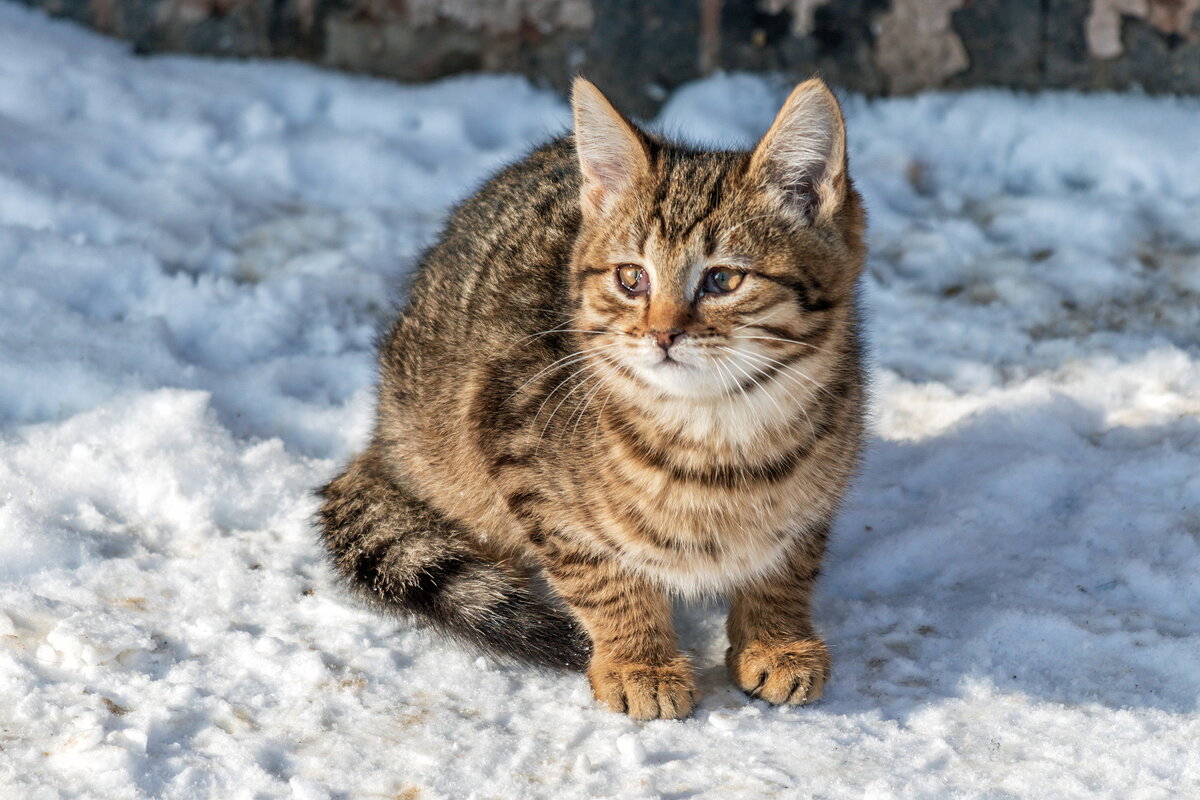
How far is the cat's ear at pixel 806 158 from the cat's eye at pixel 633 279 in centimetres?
32

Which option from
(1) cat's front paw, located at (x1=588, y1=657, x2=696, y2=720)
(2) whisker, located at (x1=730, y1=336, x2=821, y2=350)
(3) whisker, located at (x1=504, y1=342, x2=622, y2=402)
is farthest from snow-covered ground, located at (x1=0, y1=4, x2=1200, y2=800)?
(2) whisker, located at (x1=730, y1=336, x2=821, y2=350)

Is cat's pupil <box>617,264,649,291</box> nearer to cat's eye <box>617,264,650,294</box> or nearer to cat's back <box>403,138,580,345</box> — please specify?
cat's eye <box>617,264,650,294</box>

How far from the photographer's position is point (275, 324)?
409cm

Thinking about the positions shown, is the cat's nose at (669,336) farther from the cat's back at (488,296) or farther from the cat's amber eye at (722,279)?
the cat's back at (488,296)

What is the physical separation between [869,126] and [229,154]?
8.63 ft

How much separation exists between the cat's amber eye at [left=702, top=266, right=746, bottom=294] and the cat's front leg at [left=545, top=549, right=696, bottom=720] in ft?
2.10

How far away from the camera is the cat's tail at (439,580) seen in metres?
2.72

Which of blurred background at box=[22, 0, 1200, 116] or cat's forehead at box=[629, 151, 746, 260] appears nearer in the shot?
cat's forehead at box=[629, 151, 746, 260]

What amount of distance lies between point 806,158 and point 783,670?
1067mm

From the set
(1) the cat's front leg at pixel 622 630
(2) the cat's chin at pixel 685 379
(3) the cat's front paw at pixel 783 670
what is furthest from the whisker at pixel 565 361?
(3) the cat's front paw at pixel 783 670

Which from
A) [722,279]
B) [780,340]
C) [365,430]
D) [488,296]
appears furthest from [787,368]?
[365,430]

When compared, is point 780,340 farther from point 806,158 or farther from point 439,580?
point 439,580

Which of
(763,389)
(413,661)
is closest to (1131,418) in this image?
(763,389)

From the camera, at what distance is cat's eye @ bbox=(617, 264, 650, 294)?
8.40ft
